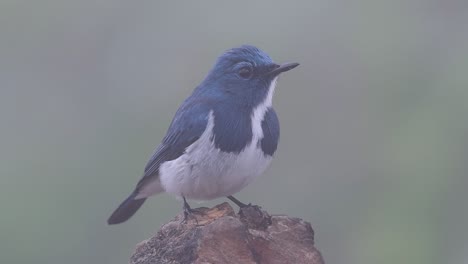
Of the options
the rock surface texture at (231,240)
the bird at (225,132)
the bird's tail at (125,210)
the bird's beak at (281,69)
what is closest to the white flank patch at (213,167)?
the bird at (225,132)

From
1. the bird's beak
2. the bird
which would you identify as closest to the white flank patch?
the bird

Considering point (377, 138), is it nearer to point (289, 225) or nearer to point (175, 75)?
point (175, 75)

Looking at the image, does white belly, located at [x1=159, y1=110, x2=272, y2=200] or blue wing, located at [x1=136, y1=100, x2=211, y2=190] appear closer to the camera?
white belly, located at [x1=159, y1=110, x2=272, y2=200]

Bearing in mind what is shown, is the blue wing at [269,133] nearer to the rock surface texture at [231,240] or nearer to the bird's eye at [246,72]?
the bird's eye at [246,72]

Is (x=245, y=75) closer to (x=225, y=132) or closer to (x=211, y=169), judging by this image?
(x=225, y=132)

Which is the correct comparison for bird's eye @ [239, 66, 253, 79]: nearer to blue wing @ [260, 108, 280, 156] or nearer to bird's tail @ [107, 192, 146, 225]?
blue wing @ [260, 108, 280, 156]

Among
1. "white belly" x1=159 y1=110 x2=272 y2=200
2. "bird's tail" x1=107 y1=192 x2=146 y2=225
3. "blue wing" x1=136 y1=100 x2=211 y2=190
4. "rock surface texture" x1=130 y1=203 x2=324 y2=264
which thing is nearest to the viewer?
"rock surface texture" x1=130 y1=203 x2=324 y2=264
